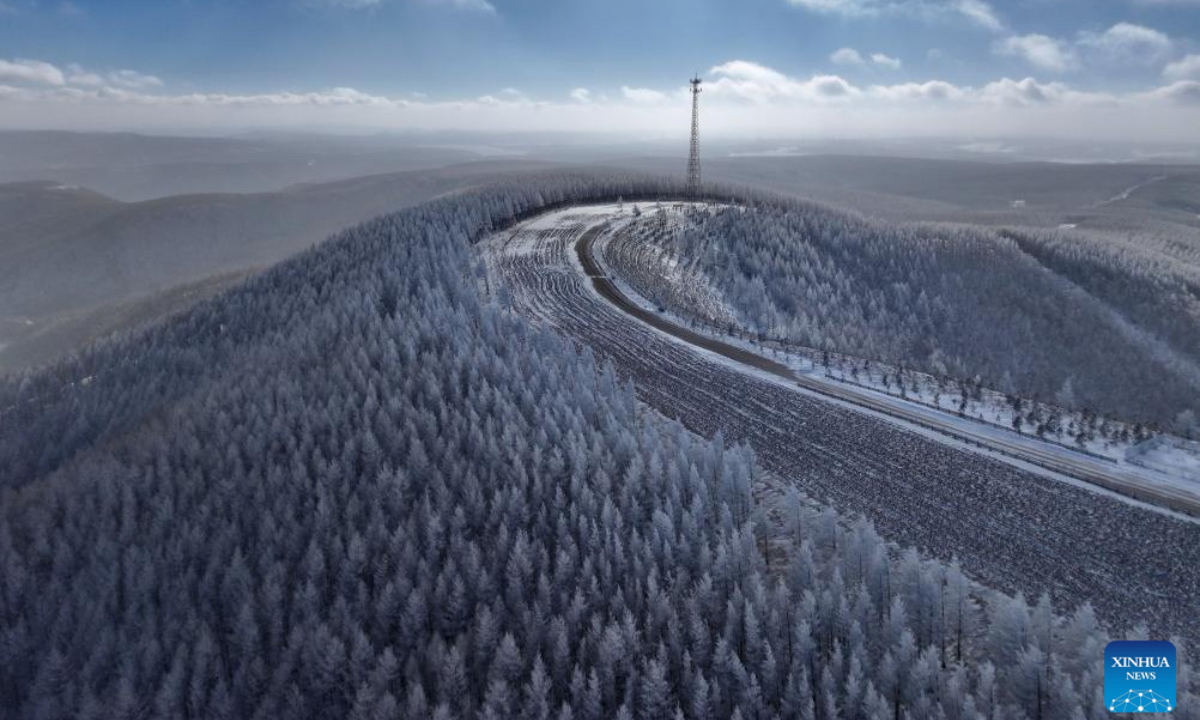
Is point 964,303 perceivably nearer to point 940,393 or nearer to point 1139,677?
point 940,393

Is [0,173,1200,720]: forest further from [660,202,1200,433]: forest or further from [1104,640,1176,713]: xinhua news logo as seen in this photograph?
[660,202,1200,433]: forest

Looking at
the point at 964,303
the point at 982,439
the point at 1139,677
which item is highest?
the point at 982,439

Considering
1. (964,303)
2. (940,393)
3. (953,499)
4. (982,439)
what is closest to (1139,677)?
(953,499)

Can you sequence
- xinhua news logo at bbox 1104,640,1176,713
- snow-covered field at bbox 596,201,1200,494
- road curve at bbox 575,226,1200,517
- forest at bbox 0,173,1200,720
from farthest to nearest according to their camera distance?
1. snow-covered field at bbox 596,201,1200,494
2. road curve at bbox 575,226,1200,517
3. forest at bbox 0,173,1200,720
4. xinhua news logo at bbox 1104,640,1176,713

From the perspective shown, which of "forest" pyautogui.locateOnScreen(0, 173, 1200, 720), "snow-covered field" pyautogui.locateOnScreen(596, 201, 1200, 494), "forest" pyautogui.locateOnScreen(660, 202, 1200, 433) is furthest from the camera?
"forest" pyautogui.locateOnScreen(660, 202, 1200, 433)

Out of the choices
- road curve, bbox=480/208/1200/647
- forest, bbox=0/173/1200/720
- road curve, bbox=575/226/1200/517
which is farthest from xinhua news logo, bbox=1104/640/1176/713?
road curve, bbox=575/226/1200/517

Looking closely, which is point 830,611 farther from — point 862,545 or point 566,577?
point 566,577

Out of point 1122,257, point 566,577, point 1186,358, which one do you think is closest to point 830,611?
point 566,577
